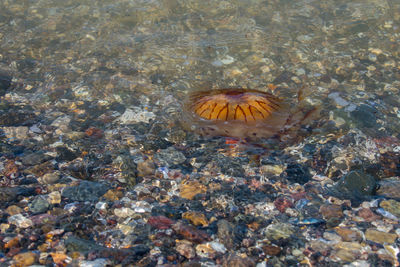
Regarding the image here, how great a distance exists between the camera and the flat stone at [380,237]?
2.62m

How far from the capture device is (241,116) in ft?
12.5

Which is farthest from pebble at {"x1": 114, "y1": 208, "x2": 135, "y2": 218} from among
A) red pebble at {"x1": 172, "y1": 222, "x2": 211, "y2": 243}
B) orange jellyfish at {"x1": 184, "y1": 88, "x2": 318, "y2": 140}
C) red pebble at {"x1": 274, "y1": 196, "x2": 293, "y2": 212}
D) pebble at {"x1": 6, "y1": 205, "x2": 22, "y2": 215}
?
orange jellyfish at {"x1": 184, "y1": 88, "x2": 318, "y2": 140}

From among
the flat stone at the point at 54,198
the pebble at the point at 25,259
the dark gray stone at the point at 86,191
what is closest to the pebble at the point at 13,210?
the flat stone at the point at 54,198

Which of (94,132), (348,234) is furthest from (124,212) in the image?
(348,234)

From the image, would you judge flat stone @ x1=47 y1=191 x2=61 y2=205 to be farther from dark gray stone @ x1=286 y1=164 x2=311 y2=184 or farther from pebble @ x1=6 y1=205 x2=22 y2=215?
dark gray stone @ x1=286 y1=164 x2=311 y2=184

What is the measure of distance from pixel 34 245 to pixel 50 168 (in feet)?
3.04

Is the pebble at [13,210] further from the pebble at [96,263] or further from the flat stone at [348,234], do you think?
the flat stone at [348,234]

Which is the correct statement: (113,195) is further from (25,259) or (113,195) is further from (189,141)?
(189,141)

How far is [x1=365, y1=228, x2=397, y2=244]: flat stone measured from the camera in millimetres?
2620

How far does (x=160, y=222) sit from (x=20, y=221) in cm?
99

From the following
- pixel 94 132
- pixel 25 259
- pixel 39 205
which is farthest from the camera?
pixel 94 132

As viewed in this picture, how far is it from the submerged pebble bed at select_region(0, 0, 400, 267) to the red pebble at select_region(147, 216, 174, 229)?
0.01m

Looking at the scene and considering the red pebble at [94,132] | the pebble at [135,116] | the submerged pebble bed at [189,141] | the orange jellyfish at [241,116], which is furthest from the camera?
the pebble at [135,116]

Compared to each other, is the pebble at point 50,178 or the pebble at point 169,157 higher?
the pebble at point 50,178
